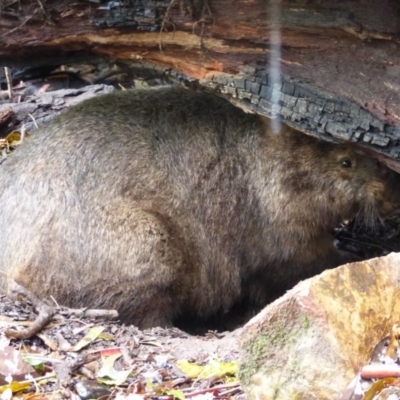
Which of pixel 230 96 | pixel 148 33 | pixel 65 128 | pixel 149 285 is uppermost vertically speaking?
pixel 148 33

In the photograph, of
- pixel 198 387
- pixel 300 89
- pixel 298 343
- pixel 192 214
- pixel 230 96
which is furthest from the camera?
pixel 192 214

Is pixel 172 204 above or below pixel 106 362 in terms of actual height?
above

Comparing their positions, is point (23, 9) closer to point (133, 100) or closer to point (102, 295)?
point (133, 100)

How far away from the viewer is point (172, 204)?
5.20m

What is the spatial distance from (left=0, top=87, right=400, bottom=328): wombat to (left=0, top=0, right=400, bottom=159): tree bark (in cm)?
55

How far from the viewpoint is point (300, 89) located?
433 cm

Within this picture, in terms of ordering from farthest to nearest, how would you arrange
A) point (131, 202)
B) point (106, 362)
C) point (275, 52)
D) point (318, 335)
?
point (131, 202) → point (275, 52) → point (106, 362) → point (318, 335)

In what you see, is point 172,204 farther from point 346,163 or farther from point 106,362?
point 106,362

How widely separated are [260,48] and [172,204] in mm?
1298

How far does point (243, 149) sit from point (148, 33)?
3.80ft

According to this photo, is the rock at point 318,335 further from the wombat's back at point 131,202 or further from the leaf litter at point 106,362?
the wombat's back at point 131,202

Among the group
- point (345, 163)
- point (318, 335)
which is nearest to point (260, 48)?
point (345, 163)

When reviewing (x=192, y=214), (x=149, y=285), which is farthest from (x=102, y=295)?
(x=192, y=214)

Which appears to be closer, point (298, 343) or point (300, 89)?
point (298, 343)
